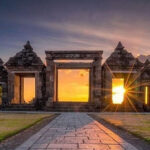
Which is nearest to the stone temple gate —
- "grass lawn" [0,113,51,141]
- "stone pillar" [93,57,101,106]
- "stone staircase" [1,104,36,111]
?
"stone pillar" [93,57,101,106]

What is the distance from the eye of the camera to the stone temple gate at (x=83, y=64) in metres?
31.9

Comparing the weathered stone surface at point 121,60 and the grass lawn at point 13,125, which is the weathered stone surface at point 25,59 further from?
the grass lawn at point 13,125

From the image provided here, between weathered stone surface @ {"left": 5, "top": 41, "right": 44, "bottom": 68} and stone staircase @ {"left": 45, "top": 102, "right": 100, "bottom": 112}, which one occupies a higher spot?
weathered stone surface @ {"left": 5, "top": 41, "right": 44, "bottom": 68}

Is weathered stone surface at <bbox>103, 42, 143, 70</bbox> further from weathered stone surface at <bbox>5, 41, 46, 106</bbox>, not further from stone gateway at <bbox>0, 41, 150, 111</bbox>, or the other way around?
weathered stone surface at <bbox>5, 41, 46, 106</bbox>

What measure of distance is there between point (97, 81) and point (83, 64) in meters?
2.77

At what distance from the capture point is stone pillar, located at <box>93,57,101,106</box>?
3178cm

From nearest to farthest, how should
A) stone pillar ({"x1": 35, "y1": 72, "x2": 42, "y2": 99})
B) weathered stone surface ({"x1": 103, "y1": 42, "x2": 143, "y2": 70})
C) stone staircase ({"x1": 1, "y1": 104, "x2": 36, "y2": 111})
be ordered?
stone staircase ({"x1": 1, "y1": 104, "x2": 36, "y2": 111}), stone pillar ({"x1": 35, "y1": 72, "x2": 42, "y2": 99}), weathered stone surface ({"x1": 103, "y1": 42, "x2": 143, "y2": 70})

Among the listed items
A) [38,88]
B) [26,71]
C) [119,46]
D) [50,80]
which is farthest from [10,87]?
[119,46]

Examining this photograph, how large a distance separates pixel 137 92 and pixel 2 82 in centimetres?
1757

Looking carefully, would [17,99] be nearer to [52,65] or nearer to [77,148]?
[52,65]

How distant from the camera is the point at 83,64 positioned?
31656 mm

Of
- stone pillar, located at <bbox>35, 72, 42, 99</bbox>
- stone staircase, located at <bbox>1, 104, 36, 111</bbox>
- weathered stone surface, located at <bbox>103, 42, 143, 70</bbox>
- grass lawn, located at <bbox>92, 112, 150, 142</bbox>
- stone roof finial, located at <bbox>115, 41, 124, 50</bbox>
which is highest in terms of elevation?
stone roof finial, located at <bbox>115, 41, 124, 50</bbox>

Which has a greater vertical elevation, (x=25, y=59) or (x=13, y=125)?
(x=25, y=59)

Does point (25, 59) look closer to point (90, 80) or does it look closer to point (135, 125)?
point (90, 80)
